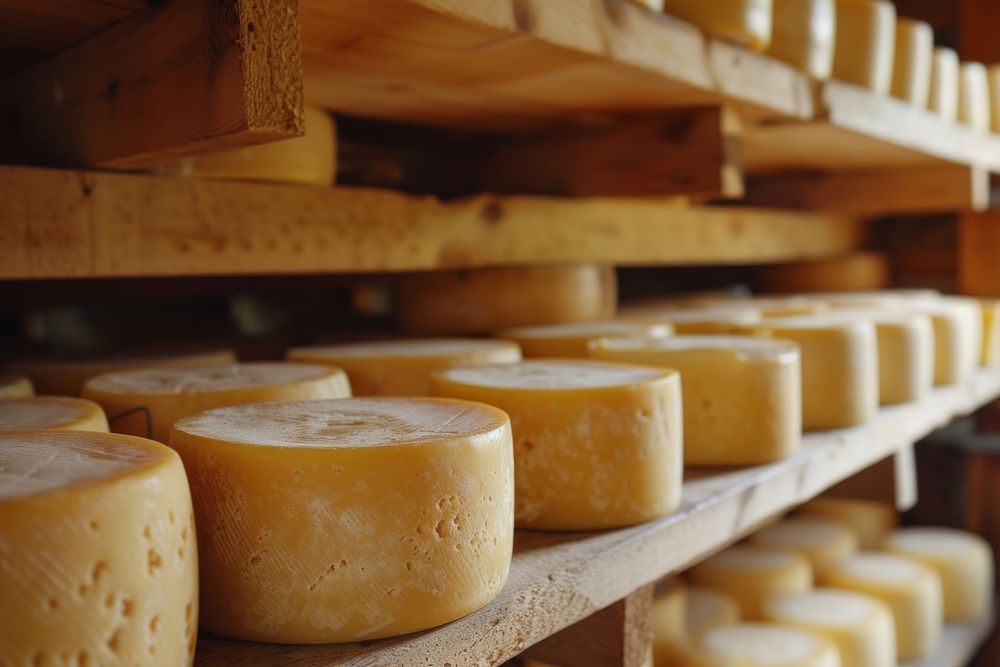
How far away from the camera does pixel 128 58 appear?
726 mm

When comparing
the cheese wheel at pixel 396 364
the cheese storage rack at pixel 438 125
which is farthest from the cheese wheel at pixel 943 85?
the cheese wheel at pixel 396 364

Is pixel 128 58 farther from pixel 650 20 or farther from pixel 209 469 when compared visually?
pixel 650 20

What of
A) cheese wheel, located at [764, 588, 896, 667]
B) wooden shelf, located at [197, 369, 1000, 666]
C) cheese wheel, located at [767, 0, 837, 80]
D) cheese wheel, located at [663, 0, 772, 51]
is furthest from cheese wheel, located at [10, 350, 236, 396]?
cheese wheel, located at [764, 588, 896, 667]

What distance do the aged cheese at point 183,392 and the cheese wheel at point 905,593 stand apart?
121cm

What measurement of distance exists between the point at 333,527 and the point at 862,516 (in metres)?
1.79

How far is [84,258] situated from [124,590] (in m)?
0.44

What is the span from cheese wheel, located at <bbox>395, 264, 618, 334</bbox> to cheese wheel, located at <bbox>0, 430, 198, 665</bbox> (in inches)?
32.7

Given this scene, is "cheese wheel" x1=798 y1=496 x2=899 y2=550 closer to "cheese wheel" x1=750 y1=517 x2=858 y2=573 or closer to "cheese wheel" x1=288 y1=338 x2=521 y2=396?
"cheese wheel" x1=750 y1=517 x2=858 y2=573

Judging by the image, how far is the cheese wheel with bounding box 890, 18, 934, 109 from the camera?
5.31 feet

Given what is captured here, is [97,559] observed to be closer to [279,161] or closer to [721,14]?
[279,161]

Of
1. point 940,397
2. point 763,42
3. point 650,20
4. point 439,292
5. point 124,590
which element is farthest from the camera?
point 940,397

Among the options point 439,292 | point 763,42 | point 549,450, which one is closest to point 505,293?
point 439,292

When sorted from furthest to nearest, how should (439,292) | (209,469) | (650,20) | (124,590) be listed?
(439,292), (650,20), (209,469), (124,590)

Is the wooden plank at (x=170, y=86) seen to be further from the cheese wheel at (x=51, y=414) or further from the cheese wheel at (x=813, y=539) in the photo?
the cheese wheel at (x=813, y=539)
